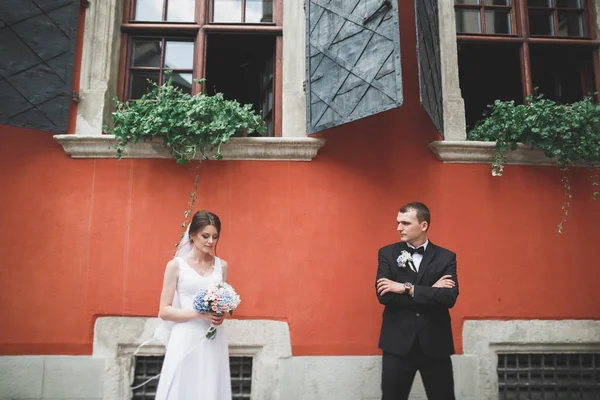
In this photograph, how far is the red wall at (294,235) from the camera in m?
4.16

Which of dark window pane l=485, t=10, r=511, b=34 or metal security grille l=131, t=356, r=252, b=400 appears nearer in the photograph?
metal security grille l=131, t=356, r=252, b=400

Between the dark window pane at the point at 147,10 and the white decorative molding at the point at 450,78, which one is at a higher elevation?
the dark window pane at the point at 147,10

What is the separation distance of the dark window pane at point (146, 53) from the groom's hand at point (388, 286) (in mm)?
3485

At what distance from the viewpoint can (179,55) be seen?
4.97 metres

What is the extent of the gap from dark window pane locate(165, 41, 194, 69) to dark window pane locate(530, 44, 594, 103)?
12.9 ft

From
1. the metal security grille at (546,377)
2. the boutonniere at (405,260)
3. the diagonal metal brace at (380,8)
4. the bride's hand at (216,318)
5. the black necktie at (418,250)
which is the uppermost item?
the diagonal metal brace at (380,8)

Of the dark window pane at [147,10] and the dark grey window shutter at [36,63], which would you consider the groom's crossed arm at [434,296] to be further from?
the dark window pane at [147,10]

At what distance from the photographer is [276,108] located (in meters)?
4.82

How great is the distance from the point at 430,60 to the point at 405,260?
211 cm

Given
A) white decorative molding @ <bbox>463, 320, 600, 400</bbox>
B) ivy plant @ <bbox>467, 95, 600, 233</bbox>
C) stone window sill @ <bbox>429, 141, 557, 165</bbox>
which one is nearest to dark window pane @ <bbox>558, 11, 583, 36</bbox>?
ivy plant @ <bbox>467, 95, 600, 233</bbox>

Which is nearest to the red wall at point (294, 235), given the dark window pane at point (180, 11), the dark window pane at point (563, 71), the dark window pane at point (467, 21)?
the dark window pane at point (563, 71)

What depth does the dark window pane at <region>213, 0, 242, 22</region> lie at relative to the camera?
5012 millimetres

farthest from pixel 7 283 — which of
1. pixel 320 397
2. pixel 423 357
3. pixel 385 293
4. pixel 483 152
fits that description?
pixel 483 152

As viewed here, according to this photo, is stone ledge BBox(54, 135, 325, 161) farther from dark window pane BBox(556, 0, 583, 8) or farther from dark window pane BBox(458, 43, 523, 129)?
dark window pane BBox(556, 0, 583, 8)
